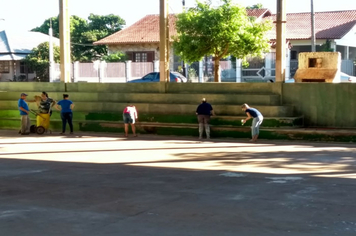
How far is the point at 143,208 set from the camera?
30.0 ft

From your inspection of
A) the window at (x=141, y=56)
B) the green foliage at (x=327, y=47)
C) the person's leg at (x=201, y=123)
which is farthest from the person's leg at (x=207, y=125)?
the window at (x=141, y=56)

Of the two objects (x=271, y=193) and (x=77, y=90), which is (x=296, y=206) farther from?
(x=77, y=90)

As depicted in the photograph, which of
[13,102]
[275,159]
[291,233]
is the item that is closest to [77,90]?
[13,102]

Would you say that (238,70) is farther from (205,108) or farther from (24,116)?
(24,116)

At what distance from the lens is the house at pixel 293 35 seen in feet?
135

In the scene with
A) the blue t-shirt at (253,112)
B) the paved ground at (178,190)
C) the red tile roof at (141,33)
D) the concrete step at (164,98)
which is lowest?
the paved ground at (178,190)

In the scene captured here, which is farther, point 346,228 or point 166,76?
point 166,76

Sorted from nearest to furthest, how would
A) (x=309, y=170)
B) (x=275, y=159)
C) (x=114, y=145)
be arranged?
1. (x=309, y=170)
2. (x=275, y=159)
3. (x=114, y=145)

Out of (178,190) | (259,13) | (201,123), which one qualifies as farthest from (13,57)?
(178,190)

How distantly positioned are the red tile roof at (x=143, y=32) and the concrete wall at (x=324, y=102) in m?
22.0

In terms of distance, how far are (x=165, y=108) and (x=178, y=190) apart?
11.6 m

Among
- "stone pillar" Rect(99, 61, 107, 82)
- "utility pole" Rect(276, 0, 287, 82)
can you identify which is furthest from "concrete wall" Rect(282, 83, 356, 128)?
"stone pillar" Rect(99, 61, 107, 82)

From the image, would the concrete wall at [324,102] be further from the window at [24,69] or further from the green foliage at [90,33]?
the green foliage at [90,33]

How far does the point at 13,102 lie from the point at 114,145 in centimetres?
849
